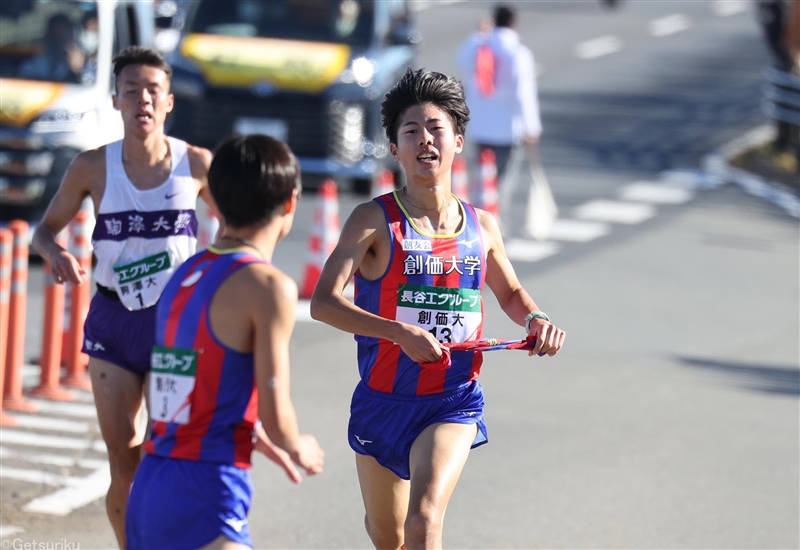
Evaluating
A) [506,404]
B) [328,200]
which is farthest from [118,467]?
[328,200]

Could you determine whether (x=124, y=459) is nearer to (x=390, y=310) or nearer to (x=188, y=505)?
(x=390, y=310)

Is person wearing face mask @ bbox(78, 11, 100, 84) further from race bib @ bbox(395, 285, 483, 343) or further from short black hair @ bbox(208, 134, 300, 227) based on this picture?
short black hair @ bbox(208, 134, 300, 227)

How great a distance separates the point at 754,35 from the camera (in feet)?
109

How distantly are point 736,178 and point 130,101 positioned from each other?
15228 millimetres

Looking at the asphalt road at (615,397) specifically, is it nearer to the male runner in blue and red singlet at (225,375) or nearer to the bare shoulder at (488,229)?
the bare shoulder at (488,229)

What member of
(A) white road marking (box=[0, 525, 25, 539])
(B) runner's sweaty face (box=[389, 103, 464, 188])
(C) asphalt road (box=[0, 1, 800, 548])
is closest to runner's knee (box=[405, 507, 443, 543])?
(B) runner's sweaty face (box=[389, 103, 464, 188])

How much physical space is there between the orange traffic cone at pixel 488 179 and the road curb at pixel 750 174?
498 centimetres

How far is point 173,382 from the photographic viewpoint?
413cm

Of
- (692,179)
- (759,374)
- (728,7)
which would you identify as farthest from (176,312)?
(728,7)

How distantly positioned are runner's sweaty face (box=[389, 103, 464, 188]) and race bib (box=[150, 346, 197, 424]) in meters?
1.44

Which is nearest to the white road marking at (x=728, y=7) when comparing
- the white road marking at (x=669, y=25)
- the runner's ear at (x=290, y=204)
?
the white road marking at (x=669, y=25)

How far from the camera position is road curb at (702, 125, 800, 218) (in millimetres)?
18703

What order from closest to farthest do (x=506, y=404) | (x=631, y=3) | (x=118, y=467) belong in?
(x=118, y=467) → (x=506, y=404) → (x=631, y=3)

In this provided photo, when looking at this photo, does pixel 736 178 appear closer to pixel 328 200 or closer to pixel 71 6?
pixel 328 200
